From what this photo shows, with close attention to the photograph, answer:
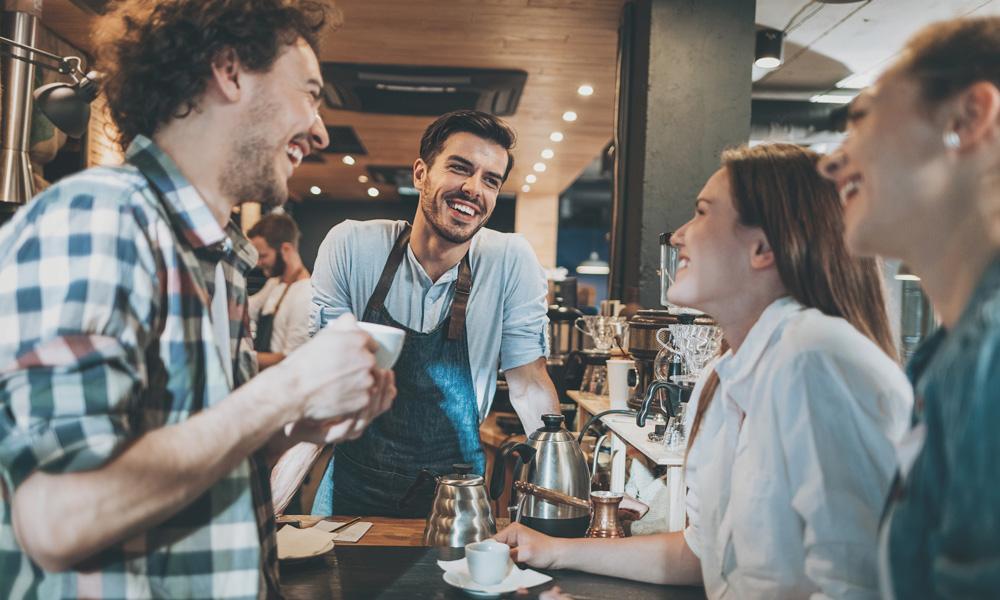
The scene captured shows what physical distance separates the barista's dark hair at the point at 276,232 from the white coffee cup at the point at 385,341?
4076 millimetres

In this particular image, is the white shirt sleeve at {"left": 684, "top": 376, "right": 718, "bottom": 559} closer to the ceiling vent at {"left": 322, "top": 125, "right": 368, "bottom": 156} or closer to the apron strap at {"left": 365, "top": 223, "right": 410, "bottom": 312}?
the apron strap at {"left": 365, "top": 223, "right": 410, "bottom": 312}

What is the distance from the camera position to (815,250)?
1.25 m

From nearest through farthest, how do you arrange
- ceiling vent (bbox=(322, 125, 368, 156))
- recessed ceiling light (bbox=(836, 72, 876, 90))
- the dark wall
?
1. recessed ceiling light (bbox=(836, 72, 876, 90))
2. ceiling vent (bbox=(322, 125, 368, 156))
3. the dark wall

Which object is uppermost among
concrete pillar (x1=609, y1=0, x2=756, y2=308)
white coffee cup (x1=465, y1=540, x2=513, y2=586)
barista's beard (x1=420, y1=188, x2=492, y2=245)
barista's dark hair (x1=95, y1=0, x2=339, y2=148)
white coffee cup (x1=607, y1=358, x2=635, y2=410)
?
concrete pillar (x1=609, y1=0, x2=756, y2=308)

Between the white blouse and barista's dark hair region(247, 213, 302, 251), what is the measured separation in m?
4.17

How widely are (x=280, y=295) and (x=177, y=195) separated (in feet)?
12.8

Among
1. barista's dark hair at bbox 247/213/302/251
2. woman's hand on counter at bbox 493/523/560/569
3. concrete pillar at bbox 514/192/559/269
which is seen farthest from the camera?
concrete pillar at bbox 514/192/559/269

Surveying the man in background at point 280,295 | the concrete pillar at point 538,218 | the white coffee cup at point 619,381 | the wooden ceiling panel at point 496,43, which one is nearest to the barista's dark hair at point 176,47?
the white coffee cup at point 619,381

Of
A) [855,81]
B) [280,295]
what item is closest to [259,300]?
[280,295]

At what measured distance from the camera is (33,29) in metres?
3.40

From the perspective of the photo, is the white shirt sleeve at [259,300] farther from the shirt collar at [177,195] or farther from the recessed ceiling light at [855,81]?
the recessed ceiling light at [855,81]

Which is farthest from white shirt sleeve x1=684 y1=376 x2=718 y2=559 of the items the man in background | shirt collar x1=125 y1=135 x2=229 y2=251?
the man in background

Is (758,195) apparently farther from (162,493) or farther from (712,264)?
(162,493)

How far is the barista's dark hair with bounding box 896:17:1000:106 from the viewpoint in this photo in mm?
769
